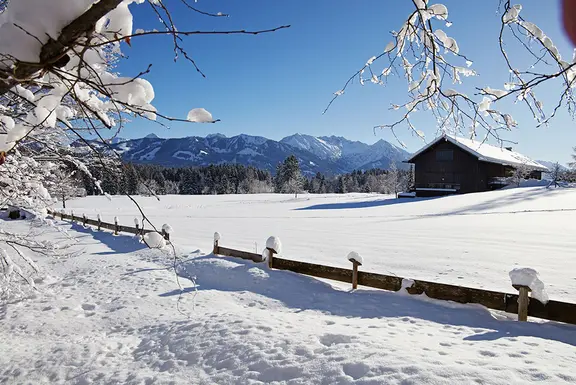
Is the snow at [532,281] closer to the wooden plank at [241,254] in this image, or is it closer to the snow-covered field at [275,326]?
the snow-covered field at [275,326]

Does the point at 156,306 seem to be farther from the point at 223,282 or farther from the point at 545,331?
the point at 545,331

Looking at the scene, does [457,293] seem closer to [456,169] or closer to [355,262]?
[355,262]

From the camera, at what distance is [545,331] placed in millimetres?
4344

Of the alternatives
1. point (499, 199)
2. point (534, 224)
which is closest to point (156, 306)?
point (534, 224)

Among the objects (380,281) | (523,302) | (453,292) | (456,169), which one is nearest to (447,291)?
(453,292)

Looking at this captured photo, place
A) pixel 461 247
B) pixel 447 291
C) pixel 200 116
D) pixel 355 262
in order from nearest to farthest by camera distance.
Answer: pixel 200 116, pixel 447 291, pixel 355 262, pixel 461 247

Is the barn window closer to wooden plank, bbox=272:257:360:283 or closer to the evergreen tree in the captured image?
wooden plank, bbox=272:257:360:283

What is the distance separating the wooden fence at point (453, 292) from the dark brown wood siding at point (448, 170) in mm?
31286

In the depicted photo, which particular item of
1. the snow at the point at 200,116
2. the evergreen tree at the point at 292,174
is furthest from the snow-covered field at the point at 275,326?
the evergreen tree at the point at 292,174

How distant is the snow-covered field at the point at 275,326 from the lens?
3.29m

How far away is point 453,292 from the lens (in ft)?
17.5

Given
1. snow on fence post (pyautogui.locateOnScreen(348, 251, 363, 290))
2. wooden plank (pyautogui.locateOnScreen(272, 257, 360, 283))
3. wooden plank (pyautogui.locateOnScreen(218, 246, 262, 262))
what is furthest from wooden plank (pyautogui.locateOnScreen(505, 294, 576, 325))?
wooden plank (pyautogui.locateOnScreen(218, 246, 262, 262))

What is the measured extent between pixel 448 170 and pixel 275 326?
3496 cm

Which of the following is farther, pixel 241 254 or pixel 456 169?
pixel 456 169
